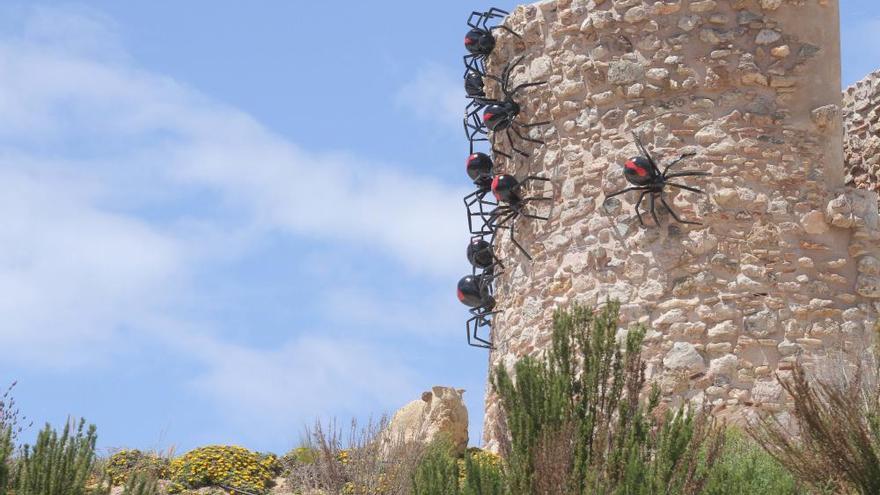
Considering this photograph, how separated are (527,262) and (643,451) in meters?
4.72

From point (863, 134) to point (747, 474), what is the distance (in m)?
8.00

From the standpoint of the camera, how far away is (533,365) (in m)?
10.5

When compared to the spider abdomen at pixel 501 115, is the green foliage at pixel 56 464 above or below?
below

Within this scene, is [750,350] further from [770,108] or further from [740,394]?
[770,108]

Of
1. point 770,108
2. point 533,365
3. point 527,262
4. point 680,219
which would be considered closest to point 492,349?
point 527,262

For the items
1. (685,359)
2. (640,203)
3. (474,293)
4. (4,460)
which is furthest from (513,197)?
(4,460)

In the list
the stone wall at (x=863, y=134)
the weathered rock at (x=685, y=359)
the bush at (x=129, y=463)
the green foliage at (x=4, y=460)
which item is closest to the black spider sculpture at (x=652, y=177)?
the weathered rock at (x=685, y=359)

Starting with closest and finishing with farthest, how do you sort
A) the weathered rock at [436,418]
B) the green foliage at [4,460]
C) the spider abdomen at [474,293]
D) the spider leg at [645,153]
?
the green foliage at [4,460], the spider leg at [645,153], the weathered rock at [436,418], the spider abdomen at [474,293]

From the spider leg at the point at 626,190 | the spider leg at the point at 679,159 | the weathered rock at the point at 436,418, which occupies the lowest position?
the weathered rock at the point at 436,418

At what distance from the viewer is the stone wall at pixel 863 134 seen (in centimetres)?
1733

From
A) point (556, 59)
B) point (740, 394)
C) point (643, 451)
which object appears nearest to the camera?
point (643, 451)

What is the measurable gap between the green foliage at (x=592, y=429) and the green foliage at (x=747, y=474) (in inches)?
4.5

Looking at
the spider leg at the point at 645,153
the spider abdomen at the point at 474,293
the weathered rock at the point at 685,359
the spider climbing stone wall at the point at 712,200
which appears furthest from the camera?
the spider abdomen at the point at 474,293

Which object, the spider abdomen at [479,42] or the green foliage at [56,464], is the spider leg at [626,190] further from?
the green foliage at [56,464]
